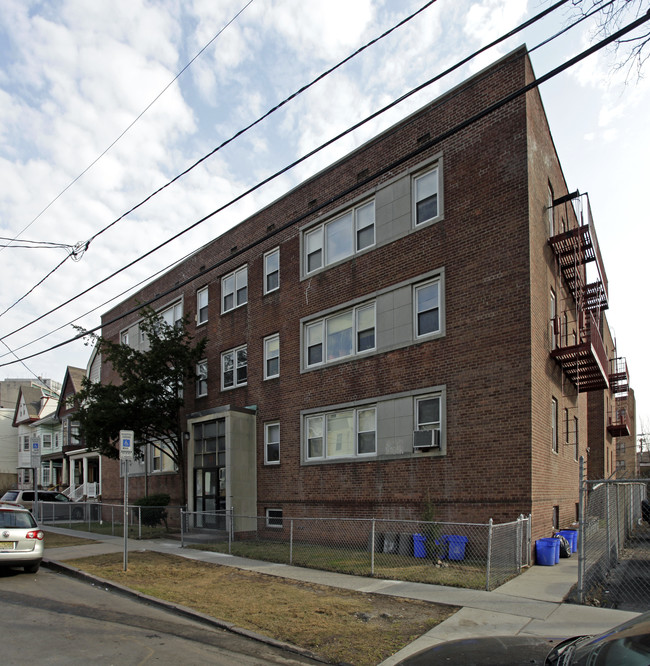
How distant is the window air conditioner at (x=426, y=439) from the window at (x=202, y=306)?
12513 mm

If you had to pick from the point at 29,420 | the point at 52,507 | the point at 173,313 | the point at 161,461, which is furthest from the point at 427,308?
the point at 29,420

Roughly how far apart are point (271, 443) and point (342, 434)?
3537 millimetres

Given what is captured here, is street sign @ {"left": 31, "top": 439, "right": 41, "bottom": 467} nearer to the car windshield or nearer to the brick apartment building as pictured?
the brick apartment building

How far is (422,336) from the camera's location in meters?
15.4

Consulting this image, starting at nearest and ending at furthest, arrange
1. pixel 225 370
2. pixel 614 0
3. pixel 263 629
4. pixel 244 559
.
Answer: pixel 614 0 → pixel 263 629 → pixel 244 559 → pixel 225 370

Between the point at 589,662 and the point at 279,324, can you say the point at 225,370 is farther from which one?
the point at 589,662

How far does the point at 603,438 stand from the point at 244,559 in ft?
58.9

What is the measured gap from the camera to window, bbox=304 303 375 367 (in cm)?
1716

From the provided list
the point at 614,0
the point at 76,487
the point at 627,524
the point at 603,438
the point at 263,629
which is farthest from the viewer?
the point at 76,487

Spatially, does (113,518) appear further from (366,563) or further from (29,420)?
(29,420)

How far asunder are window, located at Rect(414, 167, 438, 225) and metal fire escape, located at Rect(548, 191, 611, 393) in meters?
3.16

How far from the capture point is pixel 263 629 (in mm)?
8094

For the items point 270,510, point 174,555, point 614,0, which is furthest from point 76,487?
point 614,0

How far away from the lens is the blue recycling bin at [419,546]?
13711 millimetres
